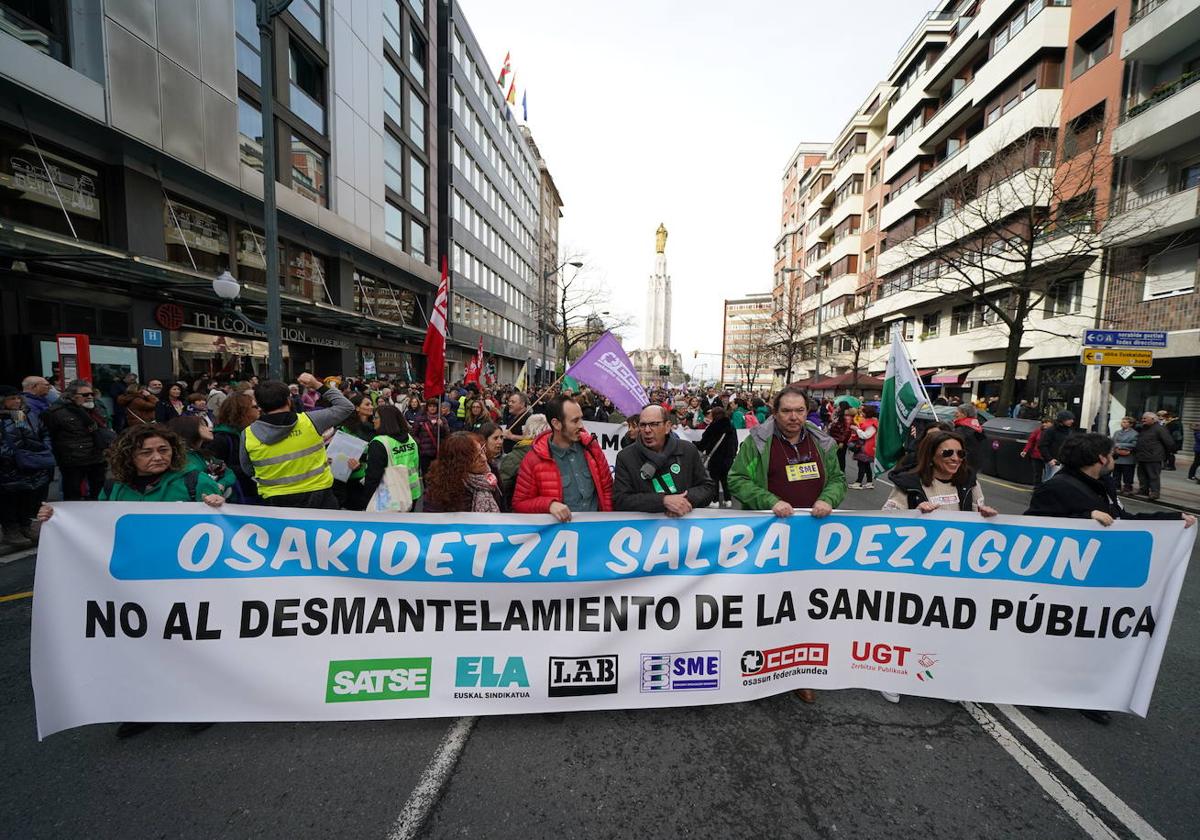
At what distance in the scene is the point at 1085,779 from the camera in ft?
8.51

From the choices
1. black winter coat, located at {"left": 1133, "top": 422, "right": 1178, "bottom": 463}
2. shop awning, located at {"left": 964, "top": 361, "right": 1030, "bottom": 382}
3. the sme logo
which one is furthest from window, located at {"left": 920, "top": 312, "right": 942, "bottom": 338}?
the sme logo

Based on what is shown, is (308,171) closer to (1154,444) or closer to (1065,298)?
(1154,444)

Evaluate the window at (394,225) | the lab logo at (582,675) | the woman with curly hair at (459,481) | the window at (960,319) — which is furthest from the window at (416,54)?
the lab logo at (582,675)

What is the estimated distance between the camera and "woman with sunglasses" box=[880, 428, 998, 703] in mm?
3518

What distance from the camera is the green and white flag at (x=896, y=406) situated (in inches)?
226

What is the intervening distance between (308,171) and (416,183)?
1080 cm

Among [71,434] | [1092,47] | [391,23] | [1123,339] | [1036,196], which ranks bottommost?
[71,434]

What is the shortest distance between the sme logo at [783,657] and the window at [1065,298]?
25283 mm

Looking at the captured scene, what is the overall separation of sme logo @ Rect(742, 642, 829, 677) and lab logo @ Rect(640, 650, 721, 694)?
0.20 metres

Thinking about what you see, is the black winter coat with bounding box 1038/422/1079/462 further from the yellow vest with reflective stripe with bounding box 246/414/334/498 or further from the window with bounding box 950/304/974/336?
the window with bounding box 950/304/974/336

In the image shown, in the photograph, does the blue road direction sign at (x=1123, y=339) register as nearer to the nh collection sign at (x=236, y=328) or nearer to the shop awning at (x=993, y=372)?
the shop awning at (x=993, y=372)

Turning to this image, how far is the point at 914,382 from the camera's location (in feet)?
18.4

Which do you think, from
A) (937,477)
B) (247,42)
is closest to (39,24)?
(247,42)

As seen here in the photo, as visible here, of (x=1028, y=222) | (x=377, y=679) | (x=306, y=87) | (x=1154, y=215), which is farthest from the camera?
(x=306, y=87)
